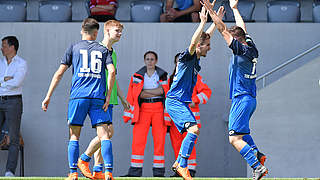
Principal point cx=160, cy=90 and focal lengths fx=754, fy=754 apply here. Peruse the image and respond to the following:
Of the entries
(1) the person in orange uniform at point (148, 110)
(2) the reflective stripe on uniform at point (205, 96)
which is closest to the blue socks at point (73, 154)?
(1) the person in orange uniform at point (148, 110)

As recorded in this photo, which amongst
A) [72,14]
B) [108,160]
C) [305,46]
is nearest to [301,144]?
[305,46]

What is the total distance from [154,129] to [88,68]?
3359 mm

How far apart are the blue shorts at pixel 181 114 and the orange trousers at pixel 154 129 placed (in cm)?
254

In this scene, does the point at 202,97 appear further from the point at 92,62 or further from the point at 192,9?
the point at 92,62

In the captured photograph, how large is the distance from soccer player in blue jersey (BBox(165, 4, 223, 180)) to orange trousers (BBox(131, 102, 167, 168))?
2500 millimetres

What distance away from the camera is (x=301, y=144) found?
1048 centimetres

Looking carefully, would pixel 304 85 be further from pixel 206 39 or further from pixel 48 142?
pixel 48 142

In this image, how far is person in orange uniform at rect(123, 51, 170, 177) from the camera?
10898mm

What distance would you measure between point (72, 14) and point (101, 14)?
6.60 ft

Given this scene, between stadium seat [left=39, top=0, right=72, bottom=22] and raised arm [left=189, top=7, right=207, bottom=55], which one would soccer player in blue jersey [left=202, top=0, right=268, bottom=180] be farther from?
stadium seat [left=39, top=0, right=72, bottom=22]

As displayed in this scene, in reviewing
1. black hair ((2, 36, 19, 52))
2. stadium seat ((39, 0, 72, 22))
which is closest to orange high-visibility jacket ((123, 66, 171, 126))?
black hair ((2, 36, 19, 52))

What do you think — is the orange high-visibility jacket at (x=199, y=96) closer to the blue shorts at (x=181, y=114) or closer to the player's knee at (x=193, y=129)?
the blue shorts at (x=181, y=114)

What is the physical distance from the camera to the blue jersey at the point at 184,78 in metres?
8.29

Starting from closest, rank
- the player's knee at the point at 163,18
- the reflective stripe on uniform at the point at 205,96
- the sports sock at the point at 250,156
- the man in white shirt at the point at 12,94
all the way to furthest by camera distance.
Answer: the sports sock at the point at 250,156, the man in white shirt at the point at 12,94, the reflective stripe on uniform at the point at 205,96, the player's knee at the point at 163,18
